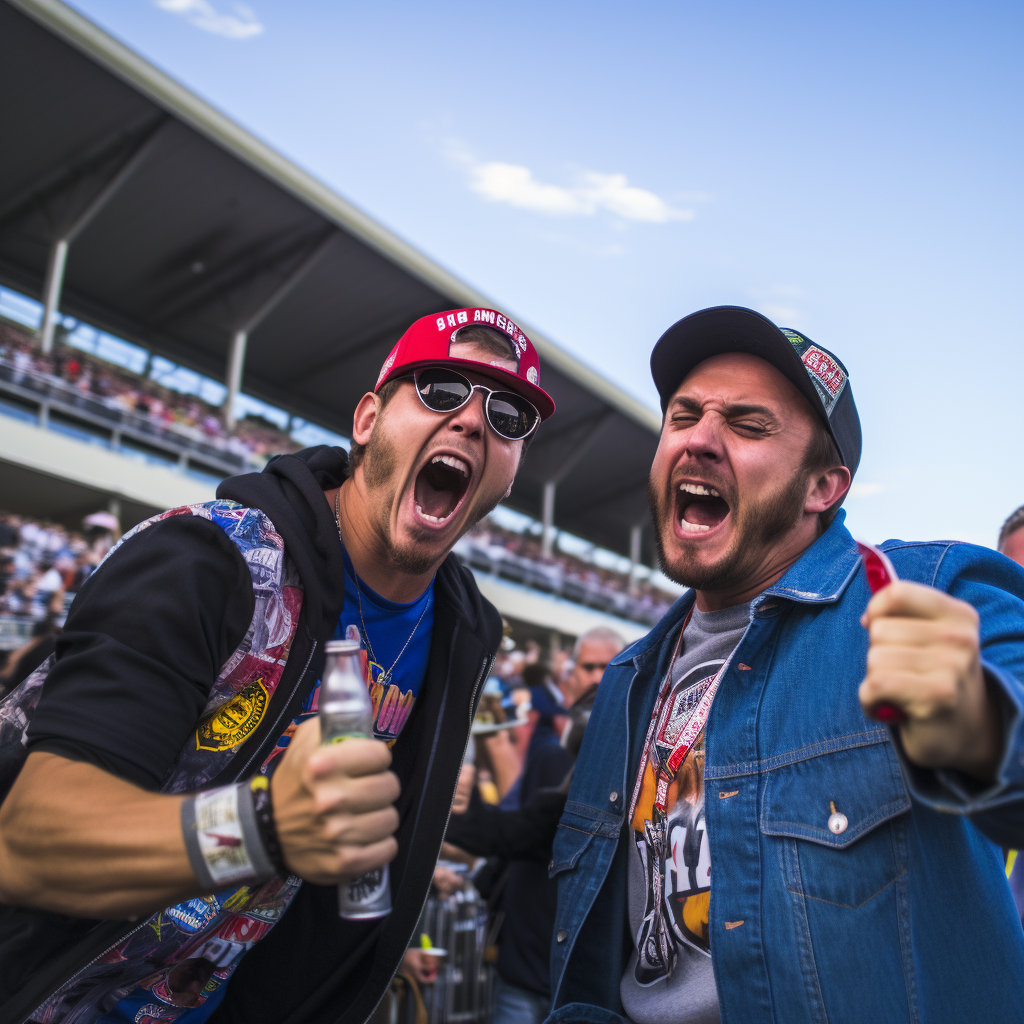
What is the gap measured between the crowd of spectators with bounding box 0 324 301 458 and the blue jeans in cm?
1519

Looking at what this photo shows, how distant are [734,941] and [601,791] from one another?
2.40ft

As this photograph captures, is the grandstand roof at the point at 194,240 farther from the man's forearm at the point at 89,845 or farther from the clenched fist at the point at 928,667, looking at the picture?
the clenched fist at the point at 928,667

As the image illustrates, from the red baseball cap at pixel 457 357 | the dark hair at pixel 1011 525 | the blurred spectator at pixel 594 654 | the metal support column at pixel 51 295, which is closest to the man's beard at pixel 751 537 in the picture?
the red baseball cap at pixel 457 357

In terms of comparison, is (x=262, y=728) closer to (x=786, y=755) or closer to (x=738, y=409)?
(x=786, y=755)

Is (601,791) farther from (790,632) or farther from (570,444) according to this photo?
(570,444)

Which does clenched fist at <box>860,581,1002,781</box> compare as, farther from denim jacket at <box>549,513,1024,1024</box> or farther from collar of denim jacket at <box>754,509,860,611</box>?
collar of denim jacket at <box>754,509,860,611</box>

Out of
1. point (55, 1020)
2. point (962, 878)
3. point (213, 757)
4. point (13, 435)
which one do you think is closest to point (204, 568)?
point (213, 757)

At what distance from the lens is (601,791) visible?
2.55m

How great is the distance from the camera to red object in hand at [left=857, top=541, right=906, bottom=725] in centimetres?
131

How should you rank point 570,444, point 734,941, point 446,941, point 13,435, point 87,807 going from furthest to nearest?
point 570,444, point 13,435, point 446,941, point 734,941, point 87,807

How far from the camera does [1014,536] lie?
146 inches

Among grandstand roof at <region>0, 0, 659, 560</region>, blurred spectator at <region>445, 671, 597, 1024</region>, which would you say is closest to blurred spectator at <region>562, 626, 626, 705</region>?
blurred spectator at <region>445, 671, 597, 1024</region>

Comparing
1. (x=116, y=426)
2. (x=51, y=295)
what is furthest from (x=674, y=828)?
(x=51, y=295)

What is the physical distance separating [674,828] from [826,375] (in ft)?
4.33
